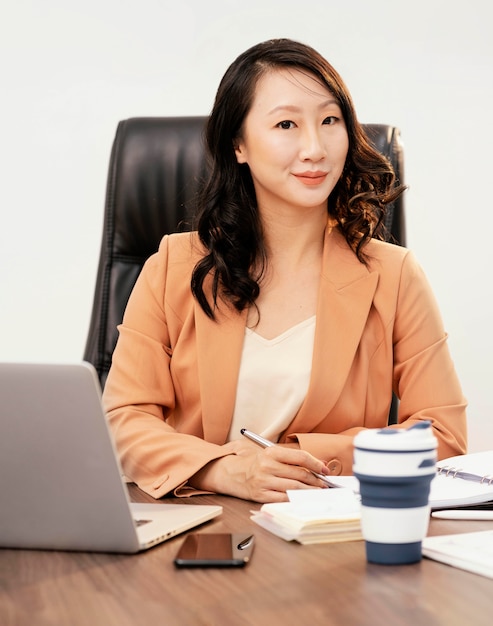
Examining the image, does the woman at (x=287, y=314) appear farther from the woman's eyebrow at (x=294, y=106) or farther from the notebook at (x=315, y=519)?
the notebook at (x=315, y=519)

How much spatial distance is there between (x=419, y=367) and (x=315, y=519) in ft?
2.54

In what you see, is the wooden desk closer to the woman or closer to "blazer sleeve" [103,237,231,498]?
"blazer sleeve" [103,237,231,498]

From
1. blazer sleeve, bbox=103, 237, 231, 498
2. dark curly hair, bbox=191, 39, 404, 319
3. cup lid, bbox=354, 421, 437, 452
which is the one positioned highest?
dark curly hair, bbox=191, 39, 404, 319

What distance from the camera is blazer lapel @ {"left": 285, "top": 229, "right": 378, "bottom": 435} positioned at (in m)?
1.77

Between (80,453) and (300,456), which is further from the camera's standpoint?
(300,456)

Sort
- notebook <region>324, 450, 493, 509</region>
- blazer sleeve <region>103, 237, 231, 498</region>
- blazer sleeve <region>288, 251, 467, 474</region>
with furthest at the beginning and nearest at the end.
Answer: blazer sleeve <region>288, 251, 467, 474</region> < blazer sleeve <region>103, 237, 231, 498</region> < notebook <region>324, 450, 493, 509</region>

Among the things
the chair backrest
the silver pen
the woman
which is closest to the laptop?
the silver pen

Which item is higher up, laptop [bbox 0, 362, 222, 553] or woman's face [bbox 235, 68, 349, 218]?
woman's face [bbox 235, 68, 349, 218]

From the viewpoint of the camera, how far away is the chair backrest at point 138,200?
2156mm

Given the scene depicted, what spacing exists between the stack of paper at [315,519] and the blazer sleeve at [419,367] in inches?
20.2

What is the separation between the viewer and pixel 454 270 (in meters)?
3.12

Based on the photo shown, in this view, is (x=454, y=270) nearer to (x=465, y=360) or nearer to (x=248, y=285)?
(x=465, y=360)

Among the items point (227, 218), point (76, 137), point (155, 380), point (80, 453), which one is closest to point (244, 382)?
point (155, 380)

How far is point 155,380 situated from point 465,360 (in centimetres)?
158
